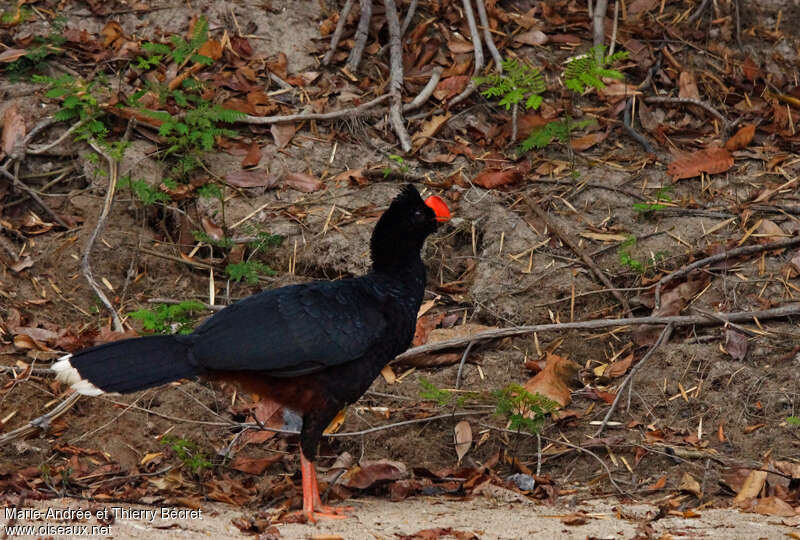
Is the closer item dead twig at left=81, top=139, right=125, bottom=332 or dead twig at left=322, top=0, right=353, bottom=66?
dead twig at left=81, top=139, right=125, bottom=332

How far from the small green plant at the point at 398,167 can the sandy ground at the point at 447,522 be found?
9.61ft

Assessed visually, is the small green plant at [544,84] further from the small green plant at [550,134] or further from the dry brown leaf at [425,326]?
the dry brown leaf at [425,326]

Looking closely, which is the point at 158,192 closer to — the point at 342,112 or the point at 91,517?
the point at 342,112

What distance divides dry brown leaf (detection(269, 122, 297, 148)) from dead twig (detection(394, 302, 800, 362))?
2.21 meters

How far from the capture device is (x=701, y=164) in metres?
6.97

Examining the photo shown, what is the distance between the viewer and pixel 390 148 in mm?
7359

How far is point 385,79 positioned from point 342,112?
615 millimetres

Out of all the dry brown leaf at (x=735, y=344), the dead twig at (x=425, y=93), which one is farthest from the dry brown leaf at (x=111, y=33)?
the dry brown leaf at (x=735, y=344)

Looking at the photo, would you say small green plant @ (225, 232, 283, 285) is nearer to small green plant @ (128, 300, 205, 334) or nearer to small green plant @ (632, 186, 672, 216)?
small green plant @ (128, 300, 205, 334)

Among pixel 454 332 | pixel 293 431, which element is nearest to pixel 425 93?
pixel 454 332

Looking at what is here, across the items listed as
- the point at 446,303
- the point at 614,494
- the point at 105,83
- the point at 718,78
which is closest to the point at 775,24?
the point at 718,78

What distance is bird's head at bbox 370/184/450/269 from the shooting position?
16.7 feet

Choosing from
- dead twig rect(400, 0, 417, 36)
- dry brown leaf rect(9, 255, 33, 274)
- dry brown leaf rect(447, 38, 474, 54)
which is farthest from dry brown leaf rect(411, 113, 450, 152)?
dry brown leaf rect(9, 255, 33, 274)

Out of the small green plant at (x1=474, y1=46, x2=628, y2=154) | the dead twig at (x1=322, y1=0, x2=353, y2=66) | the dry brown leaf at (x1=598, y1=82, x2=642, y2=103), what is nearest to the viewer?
the small green plant at (x1=474, y1=46, x2=628, y2=154)
